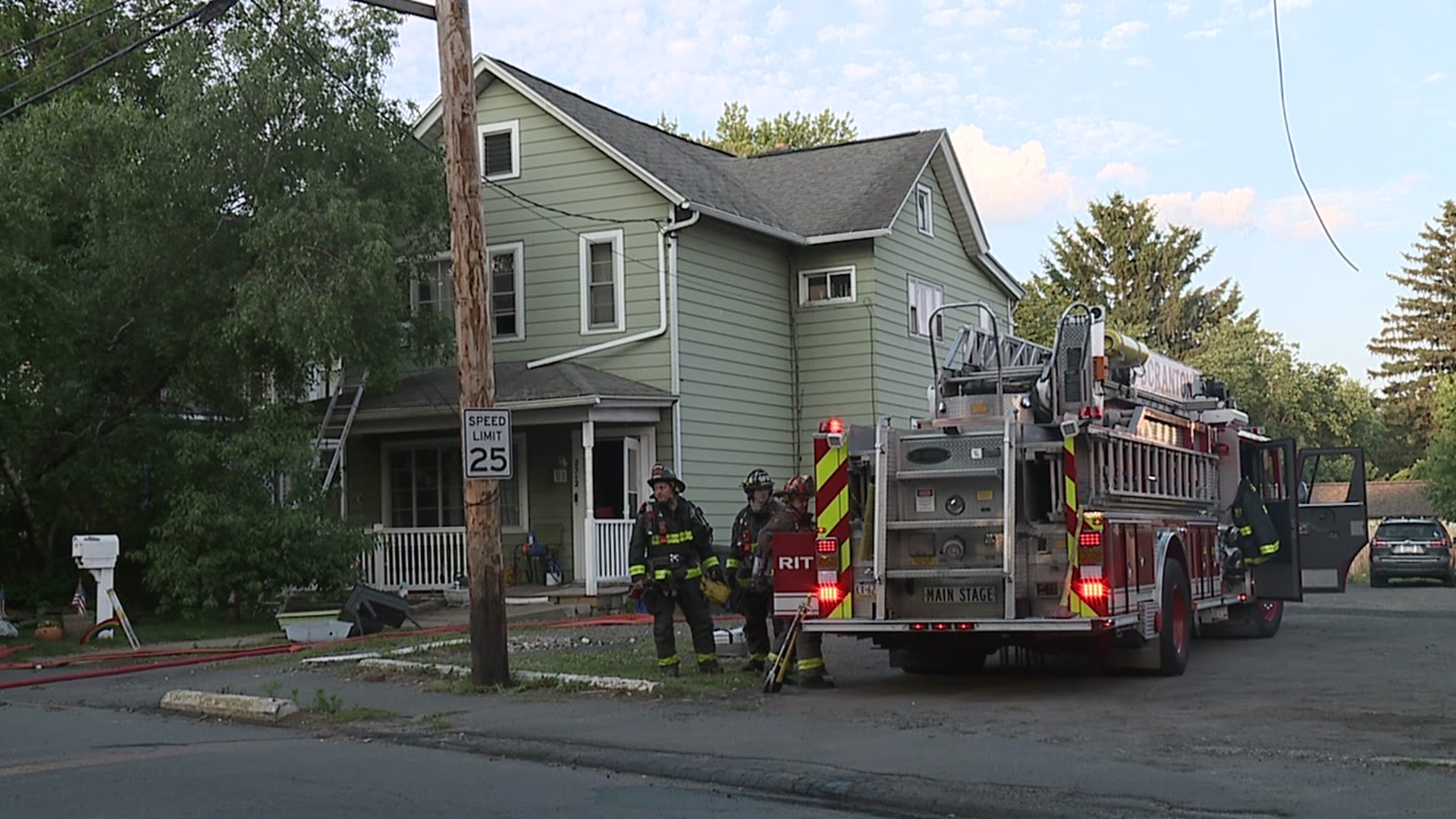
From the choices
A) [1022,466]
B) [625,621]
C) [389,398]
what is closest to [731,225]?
[389,398]

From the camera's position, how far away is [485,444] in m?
12.6

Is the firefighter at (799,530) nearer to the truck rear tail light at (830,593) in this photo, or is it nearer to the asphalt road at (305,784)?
the truck rear tail light at (830,593)

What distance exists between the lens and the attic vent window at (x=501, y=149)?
85.4 ft

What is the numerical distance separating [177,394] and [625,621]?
7085 millimetres

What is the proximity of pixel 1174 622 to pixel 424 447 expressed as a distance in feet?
50.9

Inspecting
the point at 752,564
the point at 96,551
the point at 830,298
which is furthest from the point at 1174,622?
the point at 830,298

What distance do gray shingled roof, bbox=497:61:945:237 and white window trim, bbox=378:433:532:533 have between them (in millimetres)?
4907

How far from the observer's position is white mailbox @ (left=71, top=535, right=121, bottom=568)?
17.6 metres

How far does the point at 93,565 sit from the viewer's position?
58.5ft

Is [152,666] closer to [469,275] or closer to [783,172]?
[469,275]

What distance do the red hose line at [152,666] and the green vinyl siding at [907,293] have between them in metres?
11.8

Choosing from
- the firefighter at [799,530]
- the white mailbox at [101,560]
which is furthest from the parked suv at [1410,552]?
the white mailbox at [101,560]

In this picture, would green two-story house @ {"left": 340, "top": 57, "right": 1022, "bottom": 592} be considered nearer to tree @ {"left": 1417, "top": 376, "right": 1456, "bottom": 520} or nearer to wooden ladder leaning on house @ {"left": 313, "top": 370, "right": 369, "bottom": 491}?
wooden ladder leaning on house @ {"left": 313, "top": 370, "right": 369, "bottom": 491}

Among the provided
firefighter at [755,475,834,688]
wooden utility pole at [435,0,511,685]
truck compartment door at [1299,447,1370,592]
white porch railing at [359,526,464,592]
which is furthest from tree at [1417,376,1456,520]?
wooden utility pole at [435,0,511,685]
